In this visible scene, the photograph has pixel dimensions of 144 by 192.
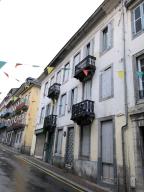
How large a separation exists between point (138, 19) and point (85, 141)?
8.79 m

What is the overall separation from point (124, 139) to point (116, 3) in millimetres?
9751

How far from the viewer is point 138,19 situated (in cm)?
1183

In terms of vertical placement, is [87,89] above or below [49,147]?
above

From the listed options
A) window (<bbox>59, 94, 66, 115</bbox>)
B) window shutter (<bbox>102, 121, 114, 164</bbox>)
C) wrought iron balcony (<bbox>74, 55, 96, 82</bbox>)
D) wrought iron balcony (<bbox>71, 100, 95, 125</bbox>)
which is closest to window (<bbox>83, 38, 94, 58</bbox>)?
wrought iron balcony (<bbox>74, 55, 96, 82</bbox>)

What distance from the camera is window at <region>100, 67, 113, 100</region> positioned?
12492 millimetres

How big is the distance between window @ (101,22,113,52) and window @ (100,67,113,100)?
1896 mm

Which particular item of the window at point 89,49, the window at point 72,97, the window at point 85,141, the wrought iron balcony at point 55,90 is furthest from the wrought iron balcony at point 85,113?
the wrought iron balcony at point 55,90

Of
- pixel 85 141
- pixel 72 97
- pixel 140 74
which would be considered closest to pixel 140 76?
pixel 140 74

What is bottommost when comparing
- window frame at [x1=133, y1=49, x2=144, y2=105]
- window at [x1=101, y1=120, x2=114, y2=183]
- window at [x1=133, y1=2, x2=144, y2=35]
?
window at [x1=101, y1=120, x2=114, y2=183]

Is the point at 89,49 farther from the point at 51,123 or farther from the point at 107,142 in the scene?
the point at 107,142

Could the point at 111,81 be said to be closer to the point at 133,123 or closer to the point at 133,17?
the point at 133,123

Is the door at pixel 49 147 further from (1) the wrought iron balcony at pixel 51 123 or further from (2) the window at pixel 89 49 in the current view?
(2) the window at pixel 89 49

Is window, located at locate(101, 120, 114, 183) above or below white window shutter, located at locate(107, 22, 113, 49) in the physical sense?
below

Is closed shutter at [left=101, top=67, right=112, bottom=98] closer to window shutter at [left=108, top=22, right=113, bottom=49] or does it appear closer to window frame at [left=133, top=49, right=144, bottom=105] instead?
window shutter at [left=108, top=22, right=113, bottom=49]
